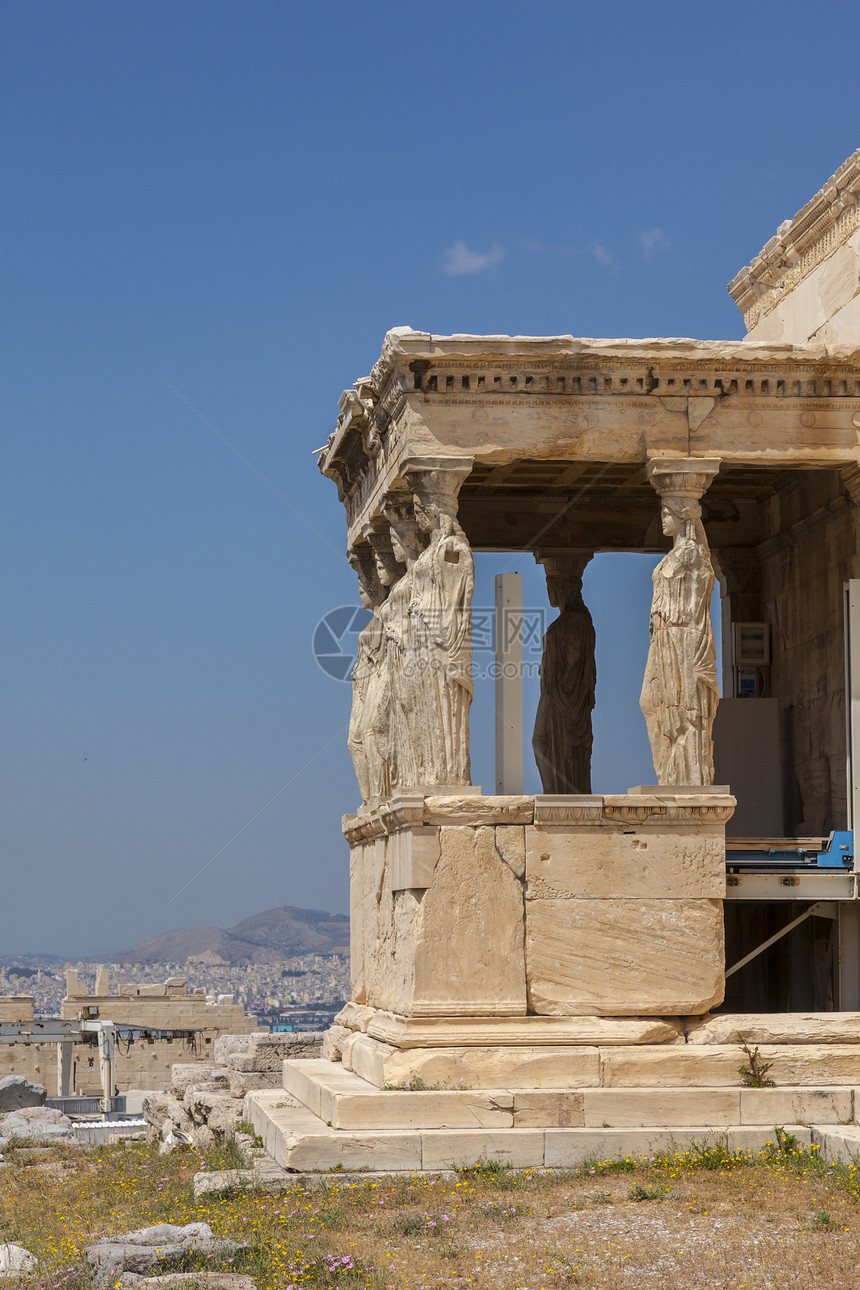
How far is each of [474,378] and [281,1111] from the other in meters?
5.73

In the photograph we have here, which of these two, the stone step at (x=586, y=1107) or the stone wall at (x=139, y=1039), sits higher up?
the stone step at (x=586, y=1107)

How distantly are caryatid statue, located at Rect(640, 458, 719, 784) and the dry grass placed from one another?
3.01 meters

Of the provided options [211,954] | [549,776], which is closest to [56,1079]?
[549,776]

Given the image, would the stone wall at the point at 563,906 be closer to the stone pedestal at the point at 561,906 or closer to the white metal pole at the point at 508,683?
the stone pedestal at the point at 561,906

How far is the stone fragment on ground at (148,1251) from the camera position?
849 cm

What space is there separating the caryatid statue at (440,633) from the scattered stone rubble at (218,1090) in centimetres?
382

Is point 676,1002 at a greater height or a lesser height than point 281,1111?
greater

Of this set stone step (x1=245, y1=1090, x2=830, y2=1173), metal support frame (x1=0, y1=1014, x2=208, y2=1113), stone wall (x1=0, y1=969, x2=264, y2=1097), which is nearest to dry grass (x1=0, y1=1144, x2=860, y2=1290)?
stone step (x1=245, y1=1090, x2=830, y2=1173)

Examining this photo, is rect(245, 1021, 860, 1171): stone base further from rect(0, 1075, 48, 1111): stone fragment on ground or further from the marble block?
rect(0, 1075, 48, 1111): stone fragment on ground

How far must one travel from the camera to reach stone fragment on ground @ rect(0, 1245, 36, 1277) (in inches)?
350

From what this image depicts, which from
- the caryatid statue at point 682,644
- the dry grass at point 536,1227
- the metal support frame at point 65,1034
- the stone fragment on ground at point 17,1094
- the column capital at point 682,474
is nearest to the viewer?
the dry grass at point 536,1227

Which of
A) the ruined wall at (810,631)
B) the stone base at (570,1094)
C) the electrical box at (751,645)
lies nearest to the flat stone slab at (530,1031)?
the stone base at (570,1094)

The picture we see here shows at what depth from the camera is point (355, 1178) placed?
10359 mm

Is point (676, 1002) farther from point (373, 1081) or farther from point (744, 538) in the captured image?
point (744, 538)
